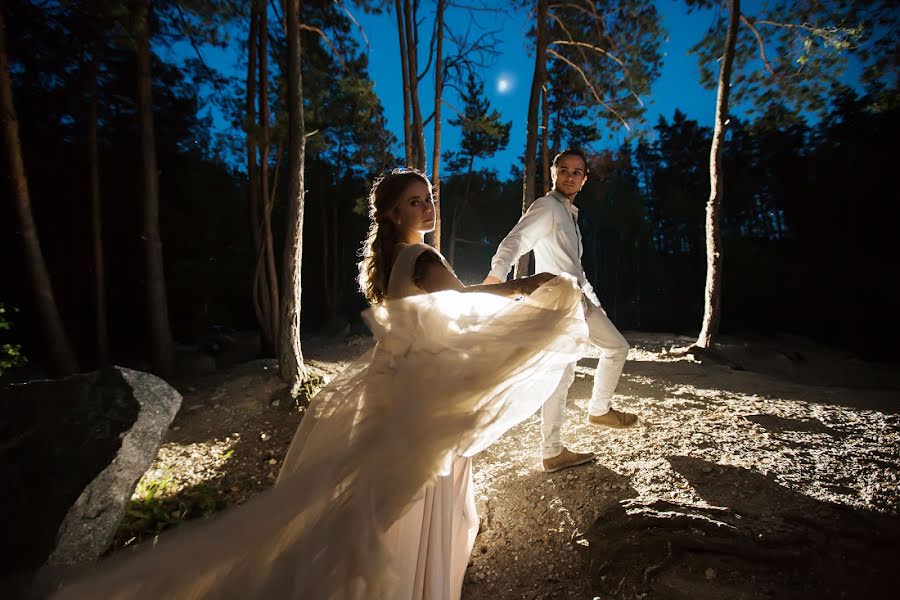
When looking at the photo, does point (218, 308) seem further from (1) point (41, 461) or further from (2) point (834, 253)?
(2) point (834, 253)

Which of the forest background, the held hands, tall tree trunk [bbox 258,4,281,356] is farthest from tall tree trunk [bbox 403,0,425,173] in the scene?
→ the held hands

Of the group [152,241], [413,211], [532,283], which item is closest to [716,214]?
[532,283]

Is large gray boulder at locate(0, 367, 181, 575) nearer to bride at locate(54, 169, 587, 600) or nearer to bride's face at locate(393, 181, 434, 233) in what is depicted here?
bride at locate(54, 169, 587, 600)

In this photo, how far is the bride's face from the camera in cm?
198

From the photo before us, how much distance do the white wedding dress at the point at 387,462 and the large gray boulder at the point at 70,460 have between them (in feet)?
6.11

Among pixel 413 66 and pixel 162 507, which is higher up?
pixel 413 66

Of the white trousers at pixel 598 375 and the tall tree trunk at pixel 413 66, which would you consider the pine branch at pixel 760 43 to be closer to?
the tall tree trunk at pixel 413 66

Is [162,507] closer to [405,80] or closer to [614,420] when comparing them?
[614,420]

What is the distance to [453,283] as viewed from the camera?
5.76 feet

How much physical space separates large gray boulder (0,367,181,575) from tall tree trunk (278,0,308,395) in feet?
7.90

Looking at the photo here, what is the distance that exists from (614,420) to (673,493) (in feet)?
2.65

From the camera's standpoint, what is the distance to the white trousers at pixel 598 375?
9.59 feet

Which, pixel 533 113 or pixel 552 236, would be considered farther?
pixel 533 113

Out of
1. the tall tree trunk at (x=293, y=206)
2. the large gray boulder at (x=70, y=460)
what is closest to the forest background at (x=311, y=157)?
the tall tree trunk at (x=293, y=206)
